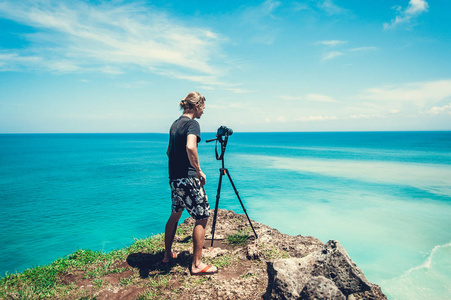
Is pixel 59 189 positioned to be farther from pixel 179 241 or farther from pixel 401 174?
pixel 401 174

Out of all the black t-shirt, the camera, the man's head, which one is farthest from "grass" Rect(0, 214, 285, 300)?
the man's head

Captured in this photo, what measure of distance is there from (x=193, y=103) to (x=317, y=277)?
2395 mm

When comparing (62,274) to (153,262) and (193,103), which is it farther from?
(193,103)

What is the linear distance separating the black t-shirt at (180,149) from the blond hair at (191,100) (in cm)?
17

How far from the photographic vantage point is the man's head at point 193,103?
298cm

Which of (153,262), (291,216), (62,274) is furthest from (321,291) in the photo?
(291,216)

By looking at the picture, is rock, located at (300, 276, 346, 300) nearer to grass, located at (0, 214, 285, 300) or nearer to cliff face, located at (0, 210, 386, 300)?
cliff face, located at (0, 210, 386, 300)

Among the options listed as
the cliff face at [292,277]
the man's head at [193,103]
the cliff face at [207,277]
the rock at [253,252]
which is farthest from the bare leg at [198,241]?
the man's head at [193,103]

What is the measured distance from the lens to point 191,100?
2977 mm

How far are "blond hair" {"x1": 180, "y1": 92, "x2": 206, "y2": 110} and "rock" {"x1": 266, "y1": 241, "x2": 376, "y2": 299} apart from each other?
2114 millimetres

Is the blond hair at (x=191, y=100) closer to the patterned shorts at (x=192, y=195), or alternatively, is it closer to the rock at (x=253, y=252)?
the patterned shorts at (x=192, y=195)

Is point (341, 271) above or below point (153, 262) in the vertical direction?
above

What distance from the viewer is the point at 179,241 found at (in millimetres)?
4266

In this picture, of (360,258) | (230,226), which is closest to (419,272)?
(360,258)
